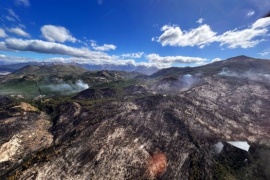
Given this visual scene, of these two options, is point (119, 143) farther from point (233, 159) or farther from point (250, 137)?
point (250, 137)

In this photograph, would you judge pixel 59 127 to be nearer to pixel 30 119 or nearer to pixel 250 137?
pixel 30 119

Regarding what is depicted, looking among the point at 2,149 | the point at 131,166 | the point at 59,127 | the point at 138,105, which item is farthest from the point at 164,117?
the point at 2,149

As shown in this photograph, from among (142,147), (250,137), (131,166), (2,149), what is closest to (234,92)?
(250,137)

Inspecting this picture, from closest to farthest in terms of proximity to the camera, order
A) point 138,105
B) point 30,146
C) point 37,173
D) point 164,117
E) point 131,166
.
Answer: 1. point 37,173
2. point 131,166
3. point 30,146
4. point 164,117
5. point 138,105

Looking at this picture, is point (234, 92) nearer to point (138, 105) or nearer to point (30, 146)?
point (138, 105)

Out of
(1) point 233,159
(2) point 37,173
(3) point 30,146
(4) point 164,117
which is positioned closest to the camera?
(2) point 37,173

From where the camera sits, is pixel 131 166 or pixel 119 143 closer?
pixel 131 166

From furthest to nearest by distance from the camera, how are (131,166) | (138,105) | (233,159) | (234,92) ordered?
(234,92) → (138,105) → (233,159) → (131,166)

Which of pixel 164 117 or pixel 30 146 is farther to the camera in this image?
pixel 164 117

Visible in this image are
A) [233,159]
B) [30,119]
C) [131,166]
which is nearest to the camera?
[131,166]
